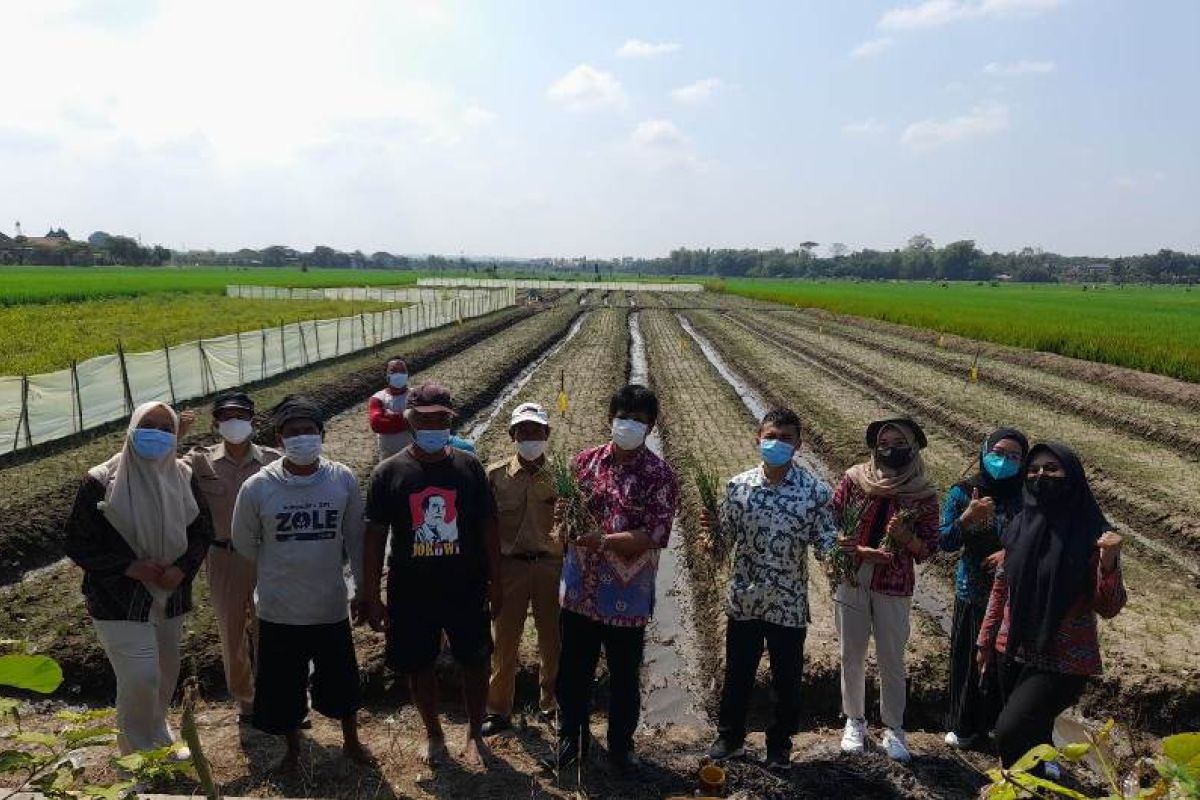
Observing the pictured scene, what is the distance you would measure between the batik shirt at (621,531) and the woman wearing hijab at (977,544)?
1.35 m

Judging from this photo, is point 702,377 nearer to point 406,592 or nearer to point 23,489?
point 23,489

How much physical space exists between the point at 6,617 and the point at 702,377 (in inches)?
577

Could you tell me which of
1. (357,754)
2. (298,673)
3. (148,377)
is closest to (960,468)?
(357,754)

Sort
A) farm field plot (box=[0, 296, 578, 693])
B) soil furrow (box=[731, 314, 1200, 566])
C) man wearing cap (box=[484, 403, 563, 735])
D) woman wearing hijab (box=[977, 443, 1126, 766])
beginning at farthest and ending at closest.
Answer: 1. soil furrow (box=[731, 314, 1200, 566])
2. farm field plot (box=[0, 296, 578, 693])
3. man wearing cap (box=[484, 403, 563, 735])
4. woman wearing hijab (box=[977, 443, 1126, 766])

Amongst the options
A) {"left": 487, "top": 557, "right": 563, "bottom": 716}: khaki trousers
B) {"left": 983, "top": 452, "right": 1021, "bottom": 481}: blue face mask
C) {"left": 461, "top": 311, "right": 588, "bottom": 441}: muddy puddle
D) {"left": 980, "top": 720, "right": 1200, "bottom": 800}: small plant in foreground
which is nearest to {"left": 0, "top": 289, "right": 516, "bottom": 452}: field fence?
{"left": 461, "top": 311, "right": 588, "bottom": 441}: muddy puddle

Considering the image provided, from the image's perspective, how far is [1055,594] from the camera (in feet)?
10.1

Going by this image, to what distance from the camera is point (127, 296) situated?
41.7 metres

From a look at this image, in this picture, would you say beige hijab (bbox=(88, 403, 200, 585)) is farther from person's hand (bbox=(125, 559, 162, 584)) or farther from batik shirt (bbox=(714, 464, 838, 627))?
batik shirt (bbox=(714, 464, 838, 627))

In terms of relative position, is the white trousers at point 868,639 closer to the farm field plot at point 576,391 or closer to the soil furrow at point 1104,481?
the soil furrow at point 1104,481

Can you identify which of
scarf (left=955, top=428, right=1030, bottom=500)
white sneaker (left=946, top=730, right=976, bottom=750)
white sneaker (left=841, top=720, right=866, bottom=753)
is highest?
scarf (left=955, top=428, right=1030, bottom=500)

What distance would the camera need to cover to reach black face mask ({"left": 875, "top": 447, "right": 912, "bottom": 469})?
11.9ft

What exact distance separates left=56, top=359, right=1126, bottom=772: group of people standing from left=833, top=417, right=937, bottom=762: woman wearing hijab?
0.01 meters

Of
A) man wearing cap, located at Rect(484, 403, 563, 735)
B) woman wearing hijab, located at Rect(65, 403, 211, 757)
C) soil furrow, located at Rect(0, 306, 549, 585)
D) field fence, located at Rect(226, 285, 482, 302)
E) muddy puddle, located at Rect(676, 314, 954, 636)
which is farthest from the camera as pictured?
field fence, located at Rect(226, 285, 482, 302)

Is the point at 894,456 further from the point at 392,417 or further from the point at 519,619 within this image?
the point at 392,417
